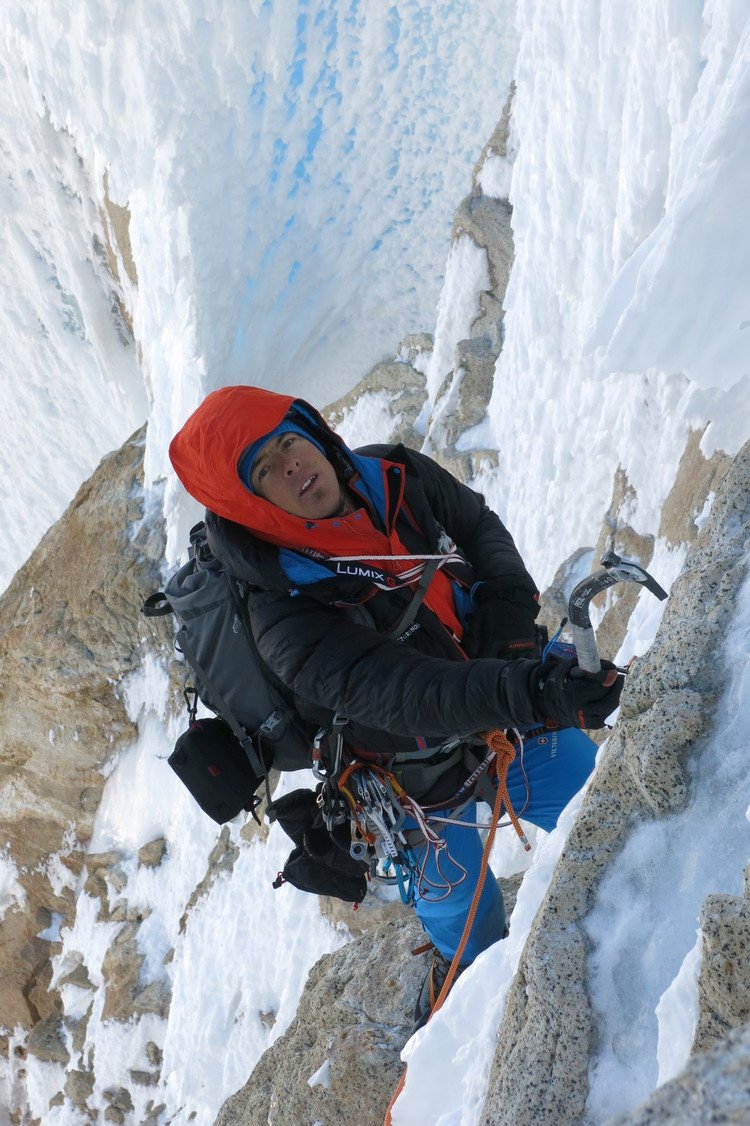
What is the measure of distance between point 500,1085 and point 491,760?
1216mm

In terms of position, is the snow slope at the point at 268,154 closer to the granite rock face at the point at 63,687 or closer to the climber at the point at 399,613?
the granite rock face at the point at 63,687

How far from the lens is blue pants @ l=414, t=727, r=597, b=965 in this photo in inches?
115

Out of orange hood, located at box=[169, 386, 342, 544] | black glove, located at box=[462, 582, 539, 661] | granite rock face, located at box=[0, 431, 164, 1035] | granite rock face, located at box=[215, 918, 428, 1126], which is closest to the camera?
orange hood, located at box=[169, 386, 342, 544]

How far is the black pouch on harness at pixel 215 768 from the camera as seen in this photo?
112 inches

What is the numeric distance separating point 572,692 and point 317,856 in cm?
144

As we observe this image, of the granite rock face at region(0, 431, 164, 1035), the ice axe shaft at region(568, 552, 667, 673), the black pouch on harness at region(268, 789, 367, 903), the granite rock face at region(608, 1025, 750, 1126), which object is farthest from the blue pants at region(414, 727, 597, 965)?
the granite rock face at region(0, 431, 164, 1035)

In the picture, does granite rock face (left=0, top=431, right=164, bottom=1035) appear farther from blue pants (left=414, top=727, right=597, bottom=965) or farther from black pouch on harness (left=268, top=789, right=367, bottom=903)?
blue pants (left=414, top=727, right=597, bottom=965)

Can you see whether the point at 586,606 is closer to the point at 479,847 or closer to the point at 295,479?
the point at 295,479

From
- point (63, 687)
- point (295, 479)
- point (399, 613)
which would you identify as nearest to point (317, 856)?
point (399, 613)

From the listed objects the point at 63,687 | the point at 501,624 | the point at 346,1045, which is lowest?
the point at 346,1045

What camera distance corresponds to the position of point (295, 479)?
2527 millimetres

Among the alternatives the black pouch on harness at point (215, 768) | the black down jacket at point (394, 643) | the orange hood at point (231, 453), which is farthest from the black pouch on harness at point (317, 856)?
the orange hood at point (231, 453)

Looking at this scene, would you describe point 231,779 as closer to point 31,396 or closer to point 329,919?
point 329,919

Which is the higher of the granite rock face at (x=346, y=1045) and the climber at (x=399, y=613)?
the climber at (x=399, y=613)
